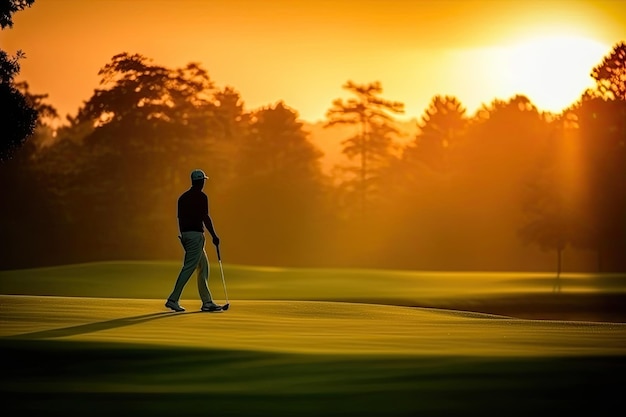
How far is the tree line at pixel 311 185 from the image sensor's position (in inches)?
2702

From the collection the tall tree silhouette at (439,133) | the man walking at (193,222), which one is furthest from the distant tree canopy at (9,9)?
the tall tree silhouette at (439,133)

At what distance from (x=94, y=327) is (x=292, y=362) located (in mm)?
5413

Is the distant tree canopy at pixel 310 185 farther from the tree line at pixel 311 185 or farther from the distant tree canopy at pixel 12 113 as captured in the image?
the distant tree canopy at pixel 12 113

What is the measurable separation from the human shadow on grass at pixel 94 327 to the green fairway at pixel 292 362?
29 mm

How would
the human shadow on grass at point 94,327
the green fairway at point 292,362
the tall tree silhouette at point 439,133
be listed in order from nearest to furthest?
1. the green fairway at point 292,362
2. the human shadow on grass at point 94,327
3. the tall tree silhouette at point 439,133

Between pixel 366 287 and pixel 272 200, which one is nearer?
pixel 366 287

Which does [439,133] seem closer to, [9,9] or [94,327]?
[9,9]

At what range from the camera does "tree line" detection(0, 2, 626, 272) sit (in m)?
68.6

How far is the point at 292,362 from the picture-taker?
1371 cm

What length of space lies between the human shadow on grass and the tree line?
4785cm

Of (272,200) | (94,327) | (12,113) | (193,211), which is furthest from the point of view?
(272,200)

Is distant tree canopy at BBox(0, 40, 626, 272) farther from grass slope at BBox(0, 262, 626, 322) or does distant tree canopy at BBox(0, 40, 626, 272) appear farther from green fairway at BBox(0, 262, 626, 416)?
green fairway at BBox(0, 262, 626, 416)

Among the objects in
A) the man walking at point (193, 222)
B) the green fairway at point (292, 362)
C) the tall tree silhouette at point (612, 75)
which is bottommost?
the green fairway at point (292, 362)

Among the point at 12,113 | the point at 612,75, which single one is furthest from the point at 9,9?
the point at 612,75
